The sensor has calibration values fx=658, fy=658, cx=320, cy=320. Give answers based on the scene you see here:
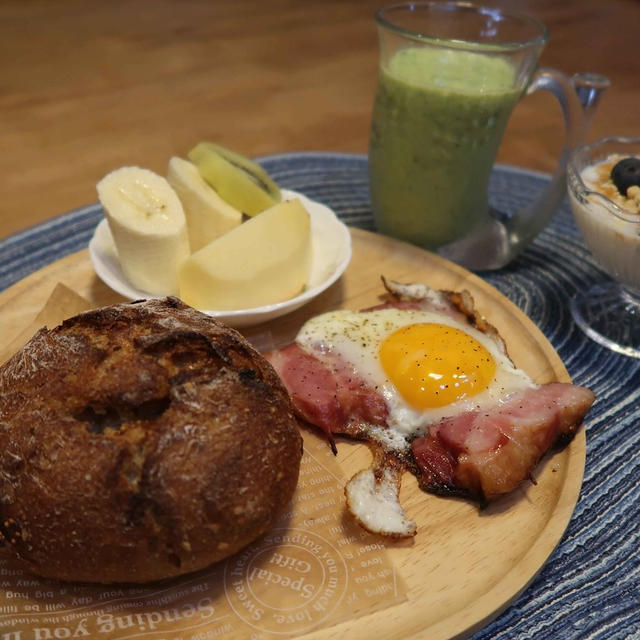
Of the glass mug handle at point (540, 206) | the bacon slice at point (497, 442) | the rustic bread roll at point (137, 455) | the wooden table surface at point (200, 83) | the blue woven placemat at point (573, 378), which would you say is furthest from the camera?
the wooden table surface at point (200, 83)

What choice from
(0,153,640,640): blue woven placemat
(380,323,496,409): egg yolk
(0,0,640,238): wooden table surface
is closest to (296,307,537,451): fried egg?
(380,323,496,409): egg yolk

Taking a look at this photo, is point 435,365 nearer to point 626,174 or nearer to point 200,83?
point 626,174

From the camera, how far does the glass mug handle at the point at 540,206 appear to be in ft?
7.47

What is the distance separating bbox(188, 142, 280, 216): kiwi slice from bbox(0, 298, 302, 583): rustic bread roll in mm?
814

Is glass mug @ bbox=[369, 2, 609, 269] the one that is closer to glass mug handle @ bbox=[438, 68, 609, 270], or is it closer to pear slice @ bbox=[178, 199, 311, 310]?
glass mug handle @ bbox=[438, 68, 609, 270]

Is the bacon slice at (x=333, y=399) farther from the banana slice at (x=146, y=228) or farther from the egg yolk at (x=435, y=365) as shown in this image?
the banana slice at (x=146, y=228)

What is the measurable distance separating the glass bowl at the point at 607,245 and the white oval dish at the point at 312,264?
766 millimetres

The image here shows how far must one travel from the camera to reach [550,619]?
136 centimetres

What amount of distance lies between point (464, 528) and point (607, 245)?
1.06 m

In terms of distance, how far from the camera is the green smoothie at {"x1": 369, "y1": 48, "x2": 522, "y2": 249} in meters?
2.18

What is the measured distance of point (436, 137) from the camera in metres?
2.24

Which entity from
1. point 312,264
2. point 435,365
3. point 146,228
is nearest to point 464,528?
point 435,365

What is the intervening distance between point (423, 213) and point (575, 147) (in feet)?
1.87

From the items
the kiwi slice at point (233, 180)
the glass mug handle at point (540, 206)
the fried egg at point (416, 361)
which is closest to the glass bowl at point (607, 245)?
the glass mug handle at point (540, 206)
